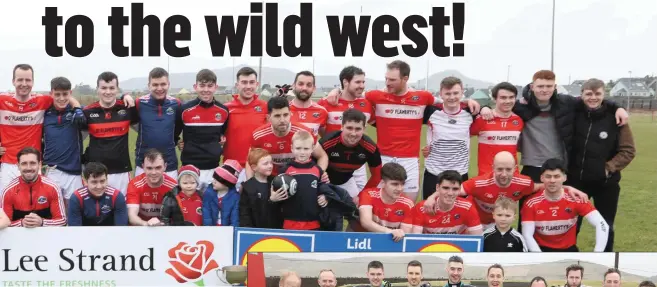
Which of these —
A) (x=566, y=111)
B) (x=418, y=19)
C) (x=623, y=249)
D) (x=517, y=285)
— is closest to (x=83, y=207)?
(x=517, y=285)

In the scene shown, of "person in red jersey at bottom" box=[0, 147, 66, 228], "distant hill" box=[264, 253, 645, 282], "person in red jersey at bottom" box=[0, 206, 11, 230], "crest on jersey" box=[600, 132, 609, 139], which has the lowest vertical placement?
"distant hill" box=[264, 253, 645, 282]

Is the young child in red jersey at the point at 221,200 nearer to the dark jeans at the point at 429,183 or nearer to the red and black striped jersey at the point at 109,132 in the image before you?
the red and black striped jersey at the point at 109,132

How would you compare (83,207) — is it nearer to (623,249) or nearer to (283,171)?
(283,171)

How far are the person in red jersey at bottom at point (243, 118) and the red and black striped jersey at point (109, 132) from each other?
0.99 meters

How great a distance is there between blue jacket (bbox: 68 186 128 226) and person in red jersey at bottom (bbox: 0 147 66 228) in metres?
0.14

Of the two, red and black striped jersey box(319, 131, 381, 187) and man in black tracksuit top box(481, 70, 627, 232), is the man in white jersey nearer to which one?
man in black tracksuit top box(481, 70, 627, 232)

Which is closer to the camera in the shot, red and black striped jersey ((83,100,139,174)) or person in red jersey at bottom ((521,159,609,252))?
person in red jersey at bottom ((521,159,609,252))

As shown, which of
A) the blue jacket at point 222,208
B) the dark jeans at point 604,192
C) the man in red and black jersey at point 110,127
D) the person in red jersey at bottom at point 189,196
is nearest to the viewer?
the blue jacket at point 222,208

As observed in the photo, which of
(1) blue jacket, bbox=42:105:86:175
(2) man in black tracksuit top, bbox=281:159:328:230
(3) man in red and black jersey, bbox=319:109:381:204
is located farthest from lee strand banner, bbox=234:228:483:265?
(1) blue jacket, bbox=42:105:86:175

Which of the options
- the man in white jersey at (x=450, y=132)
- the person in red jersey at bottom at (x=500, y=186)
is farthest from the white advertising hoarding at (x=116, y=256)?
the man in white jersey at (x=450, y=132)

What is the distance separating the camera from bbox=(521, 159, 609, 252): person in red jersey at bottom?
5734 mm

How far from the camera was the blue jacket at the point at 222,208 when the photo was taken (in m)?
5.68

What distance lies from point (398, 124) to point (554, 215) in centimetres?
186

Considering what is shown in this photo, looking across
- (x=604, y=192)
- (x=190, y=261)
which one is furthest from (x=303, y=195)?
(x=604, y=192)
